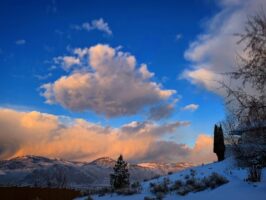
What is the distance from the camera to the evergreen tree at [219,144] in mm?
51022

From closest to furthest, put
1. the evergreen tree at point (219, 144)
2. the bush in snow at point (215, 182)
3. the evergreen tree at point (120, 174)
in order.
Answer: the bush in snow at point (215, 182) → the evergreen tree at point (219, 144) → the evergreen tree at point (120, 174)

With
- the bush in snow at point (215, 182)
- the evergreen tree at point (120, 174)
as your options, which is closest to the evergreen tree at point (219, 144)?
the evergreen tree at point (120, 174)

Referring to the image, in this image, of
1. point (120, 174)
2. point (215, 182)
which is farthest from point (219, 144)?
point (215, 182)

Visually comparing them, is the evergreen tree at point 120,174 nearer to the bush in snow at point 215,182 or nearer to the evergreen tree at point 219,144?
the evergreen tree at point 219,144

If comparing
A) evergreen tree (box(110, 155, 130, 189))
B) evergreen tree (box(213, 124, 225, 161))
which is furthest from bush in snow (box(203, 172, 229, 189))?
evergreen tree (box(110, 155, 130, 189))

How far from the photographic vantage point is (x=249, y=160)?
25.6m

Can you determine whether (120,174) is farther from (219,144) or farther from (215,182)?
(215,182)

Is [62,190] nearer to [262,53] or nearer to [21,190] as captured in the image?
[21,190]

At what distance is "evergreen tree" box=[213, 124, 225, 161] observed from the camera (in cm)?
5102

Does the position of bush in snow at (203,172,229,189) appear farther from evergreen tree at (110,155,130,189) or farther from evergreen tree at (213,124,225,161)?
evergreen tree at (110,155,130,189)

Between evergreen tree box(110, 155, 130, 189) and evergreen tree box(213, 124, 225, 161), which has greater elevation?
evergreen tree box(213, 124, 225, 161)

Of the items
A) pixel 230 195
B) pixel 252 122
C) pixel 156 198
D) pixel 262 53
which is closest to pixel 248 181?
pixel 230 195

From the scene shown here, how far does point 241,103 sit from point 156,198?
1279 cm

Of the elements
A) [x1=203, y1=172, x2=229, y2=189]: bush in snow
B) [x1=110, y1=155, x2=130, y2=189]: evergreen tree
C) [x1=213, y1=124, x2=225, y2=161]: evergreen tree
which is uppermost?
[x1=213, y1=124, x2=225, y2=161]: evergreen tree
